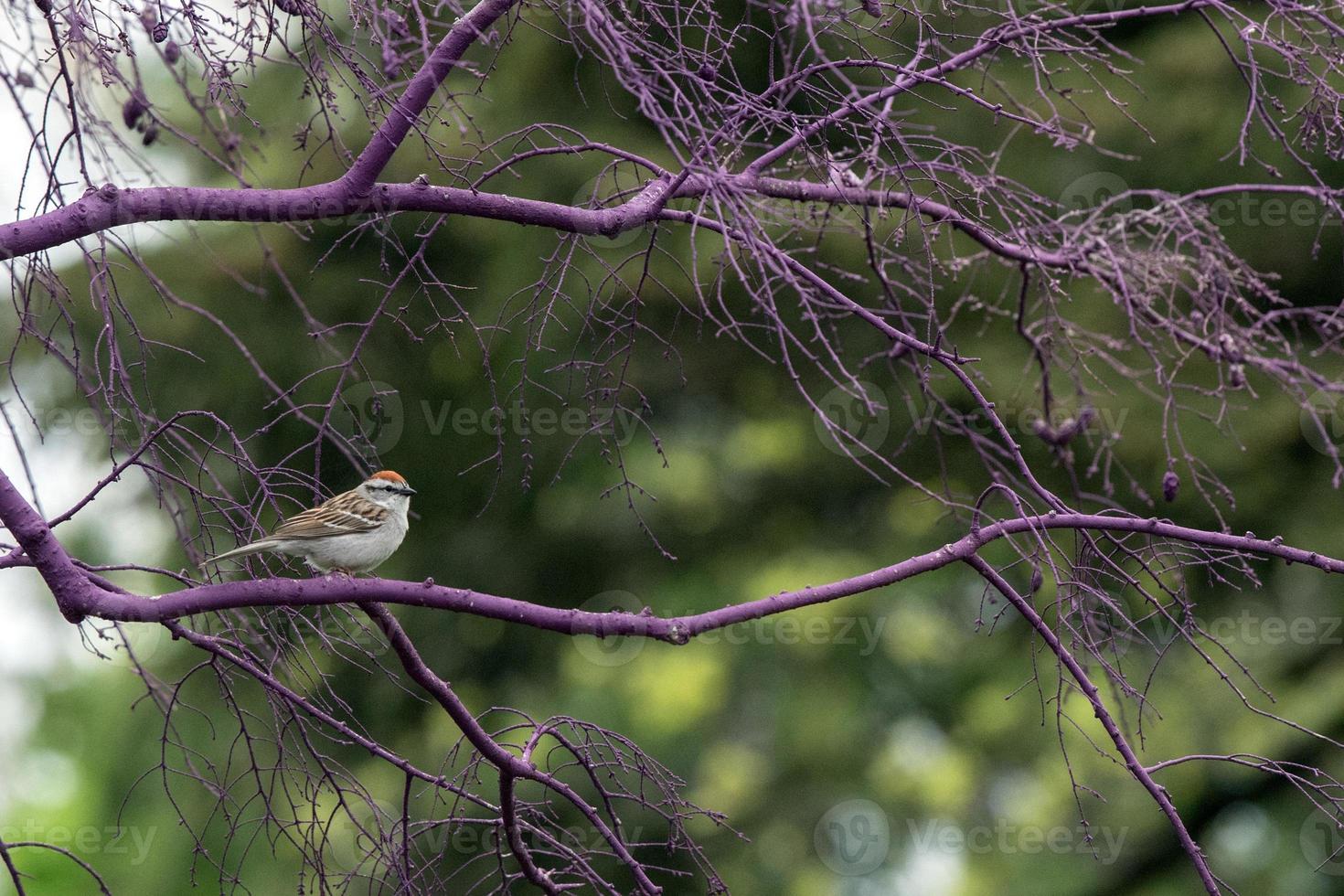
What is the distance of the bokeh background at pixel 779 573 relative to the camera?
6.40m

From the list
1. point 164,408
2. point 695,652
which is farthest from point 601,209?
point 164,408

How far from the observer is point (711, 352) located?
24.3ft

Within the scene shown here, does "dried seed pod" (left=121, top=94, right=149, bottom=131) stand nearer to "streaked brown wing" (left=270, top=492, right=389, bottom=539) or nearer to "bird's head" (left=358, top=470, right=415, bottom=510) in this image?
"streaked brown wing" (left=270, top=492, right=389, bottom=539)

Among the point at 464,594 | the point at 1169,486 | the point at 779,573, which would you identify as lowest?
the point at 779,573

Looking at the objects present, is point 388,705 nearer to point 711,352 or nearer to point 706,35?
point 711,352

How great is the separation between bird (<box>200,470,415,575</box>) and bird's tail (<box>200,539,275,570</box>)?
0.51 metres

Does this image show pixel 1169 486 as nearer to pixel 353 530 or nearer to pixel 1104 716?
pixel 1104 716

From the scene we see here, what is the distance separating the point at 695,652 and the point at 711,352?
1.79m

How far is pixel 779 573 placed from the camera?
22.6 ft

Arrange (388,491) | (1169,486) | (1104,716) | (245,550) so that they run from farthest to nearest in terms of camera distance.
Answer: (388,491) < (1169,486) < (245,550) < (1104,716)

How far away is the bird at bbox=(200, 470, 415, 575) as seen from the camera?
425 cm

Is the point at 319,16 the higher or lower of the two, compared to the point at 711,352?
higher

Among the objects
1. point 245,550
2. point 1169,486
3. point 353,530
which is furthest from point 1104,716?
point 353,530

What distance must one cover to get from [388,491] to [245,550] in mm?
1269
